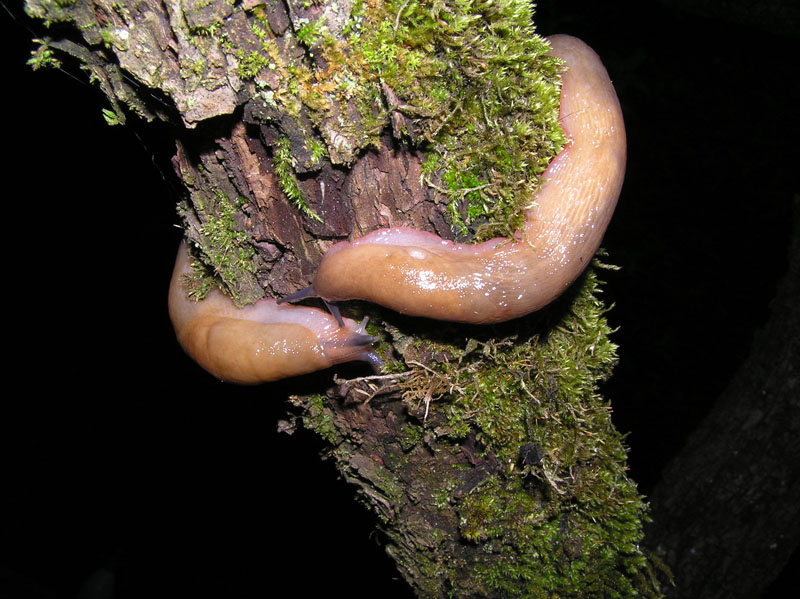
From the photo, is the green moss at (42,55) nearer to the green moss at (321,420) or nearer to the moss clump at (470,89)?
the moss clump at (470,89)

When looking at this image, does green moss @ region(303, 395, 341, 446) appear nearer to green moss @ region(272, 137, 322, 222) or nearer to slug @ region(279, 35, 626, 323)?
slug @ region(279, 35, 626, 323)

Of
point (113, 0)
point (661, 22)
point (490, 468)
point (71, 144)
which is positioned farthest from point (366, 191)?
point (661, 22)

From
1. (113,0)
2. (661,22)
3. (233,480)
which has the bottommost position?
(233,480)

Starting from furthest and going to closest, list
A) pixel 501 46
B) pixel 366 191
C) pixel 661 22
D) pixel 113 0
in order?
pixel 661 22 < pixel 366 191 < pixel 501 46 < pixel 113 0

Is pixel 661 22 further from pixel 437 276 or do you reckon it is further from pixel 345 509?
pixel 345 509

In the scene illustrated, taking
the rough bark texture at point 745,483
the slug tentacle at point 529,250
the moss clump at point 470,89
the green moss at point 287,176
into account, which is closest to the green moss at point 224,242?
the green moss at point 287,176

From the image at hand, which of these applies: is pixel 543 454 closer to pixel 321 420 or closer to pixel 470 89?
pixel 321 420

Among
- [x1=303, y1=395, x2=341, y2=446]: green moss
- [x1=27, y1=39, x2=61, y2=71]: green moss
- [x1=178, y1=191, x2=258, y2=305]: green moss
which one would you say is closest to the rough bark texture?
[x1=303, y1=395, x2=341, y2=446]: green moss
